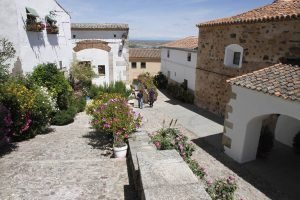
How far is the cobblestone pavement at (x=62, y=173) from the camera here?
18.3 feet

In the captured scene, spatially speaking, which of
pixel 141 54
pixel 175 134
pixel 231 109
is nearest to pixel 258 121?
pixel 231 109

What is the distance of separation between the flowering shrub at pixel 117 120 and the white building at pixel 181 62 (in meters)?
12.5

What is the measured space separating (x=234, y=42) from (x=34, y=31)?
11352 mm

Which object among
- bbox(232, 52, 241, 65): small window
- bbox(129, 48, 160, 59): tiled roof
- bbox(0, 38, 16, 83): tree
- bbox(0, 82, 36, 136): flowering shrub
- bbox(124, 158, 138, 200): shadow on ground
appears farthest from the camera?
bbox(129, 48, 160, 59): tiled roof

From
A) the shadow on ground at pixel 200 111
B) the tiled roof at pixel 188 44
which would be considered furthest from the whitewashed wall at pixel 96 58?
the tiled roof at pixel 188 44

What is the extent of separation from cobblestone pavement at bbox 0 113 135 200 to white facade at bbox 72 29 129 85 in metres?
14.1

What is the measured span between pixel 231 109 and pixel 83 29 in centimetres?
1685

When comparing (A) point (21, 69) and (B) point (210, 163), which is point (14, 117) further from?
(B) point (210, 163)

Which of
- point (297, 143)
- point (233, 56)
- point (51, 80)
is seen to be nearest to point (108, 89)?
point (51, 80)

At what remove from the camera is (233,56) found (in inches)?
575

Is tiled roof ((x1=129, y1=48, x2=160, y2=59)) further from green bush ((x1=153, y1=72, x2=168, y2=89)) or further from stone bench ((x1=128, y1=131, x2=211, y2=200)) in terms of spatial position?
stone bench ((x1=128, y1=131, x2=211, y2=200))

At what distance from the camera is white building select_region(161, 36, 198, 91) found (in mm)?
20453

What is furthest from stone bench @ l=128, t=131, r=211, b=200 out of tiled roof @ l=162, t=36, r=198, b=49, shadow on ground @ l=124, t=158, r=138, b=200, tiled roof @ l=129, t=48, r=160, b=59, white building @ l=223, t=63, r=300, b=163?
tiled roof @ l=129, t=48, r=160, b=59

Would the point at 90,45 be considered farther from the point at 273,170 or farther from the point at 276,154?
the point at 273,170
